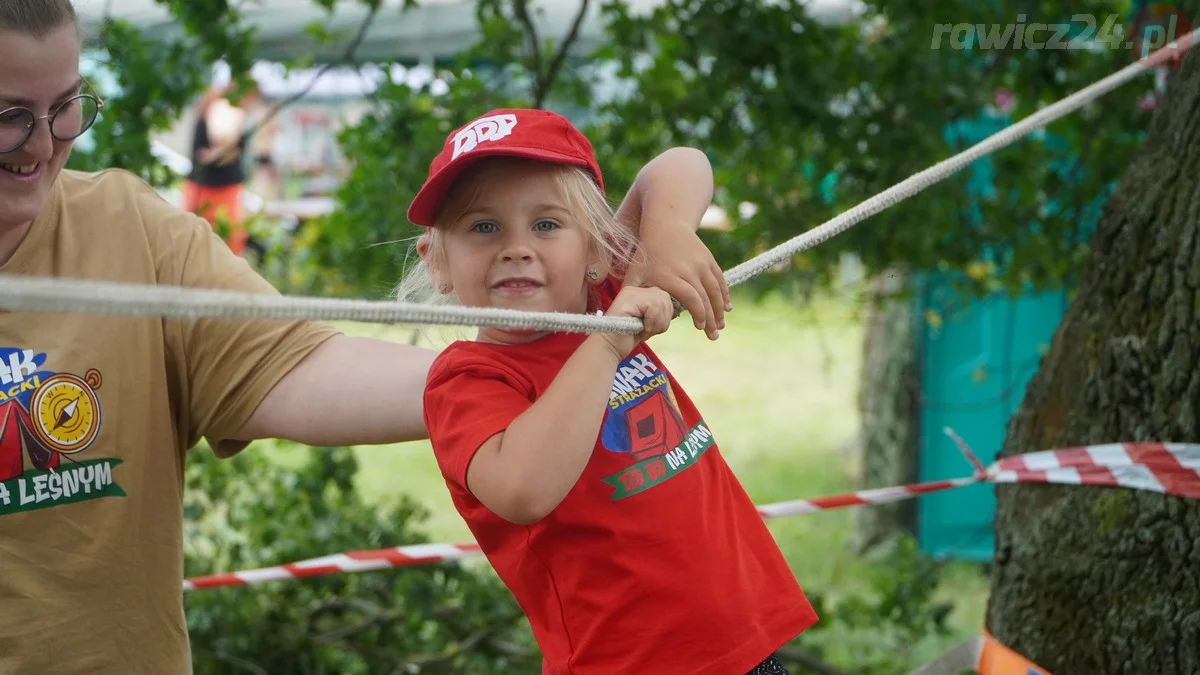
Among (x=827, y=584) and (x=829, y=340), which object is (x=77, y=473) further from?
(x=829, y=340)

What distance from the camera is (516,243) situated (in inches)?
61.7

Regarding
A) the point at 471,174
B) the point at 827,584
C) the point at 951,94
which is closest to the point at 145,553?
the point at 471,174

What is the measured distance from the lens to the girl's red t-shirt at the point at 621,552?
1579 mm

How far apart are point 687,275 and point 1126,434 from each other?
99 centimetres

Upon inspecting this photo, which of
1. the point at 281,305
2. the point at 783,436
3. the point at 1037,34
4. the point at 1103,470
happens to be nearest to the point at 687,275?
the point at 281,305

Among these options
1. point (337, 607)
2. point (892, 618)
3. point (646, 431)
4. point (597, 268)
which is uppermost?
point (597, 268)

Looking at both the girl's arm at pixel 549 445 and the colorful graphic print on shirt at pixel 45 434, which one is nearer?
the girl's arm at pixel 549 445

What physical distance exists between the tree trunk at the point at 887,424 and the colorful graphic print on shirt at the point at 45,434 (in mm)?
4639

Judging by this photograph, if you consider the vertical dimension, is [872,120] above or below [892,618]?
above

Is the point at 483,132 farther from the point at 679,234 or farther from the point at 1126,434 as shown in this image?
the point at 1126,434

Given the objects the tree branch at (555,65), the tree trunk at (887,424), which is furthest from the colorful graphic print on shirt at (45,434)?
the tree trunk at (887,424)

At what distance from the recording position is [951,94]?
359cm

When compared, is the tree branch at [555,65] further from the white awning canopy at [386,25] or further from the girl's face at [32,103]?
the girl's face at [32,103]

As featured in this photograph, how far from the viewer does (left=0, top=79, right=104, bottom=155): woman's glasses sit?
62.7 inches
